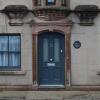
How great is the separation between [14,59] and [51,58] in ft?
5.47

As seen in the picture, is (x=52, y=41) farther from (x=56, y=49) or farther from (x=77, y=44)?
(x=77, y=44)

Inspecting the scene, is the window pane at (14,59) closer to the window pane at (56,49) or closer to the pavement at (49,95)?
the pavement at (49,95)

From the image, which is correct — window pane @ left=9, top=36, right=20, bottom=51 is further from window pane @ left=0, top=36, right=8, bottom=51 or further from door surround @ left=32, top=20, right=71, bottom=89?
door surround @ left=32, top=20, right=71, bottom=89

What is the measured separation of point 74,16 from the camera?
2345 cm

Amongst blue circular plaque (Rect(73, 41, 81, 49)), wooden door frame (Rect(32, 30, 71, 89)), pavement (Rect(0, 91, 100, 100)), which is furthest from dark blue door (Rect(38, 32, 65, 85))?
pavement (Rect(0, 91, 100, 100))

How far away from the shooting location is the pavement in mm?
21125

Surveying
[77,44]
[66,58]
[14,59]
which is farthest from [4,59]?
[77,44]

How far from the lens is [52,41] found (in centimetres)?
2366

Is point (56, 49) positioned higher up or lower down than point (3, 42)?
lower down

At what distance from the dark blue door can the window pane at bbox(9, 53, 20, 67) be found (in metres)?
0.96

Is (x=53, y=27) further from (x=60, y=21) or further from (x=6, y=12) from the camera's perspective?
(x=6, y=12)

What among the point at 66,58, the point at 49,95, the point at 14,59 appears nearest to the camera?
the point at 49,95

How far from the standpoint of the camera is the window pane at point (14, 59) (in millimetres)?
23703

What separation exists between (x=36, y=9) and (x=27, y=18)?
68cm
